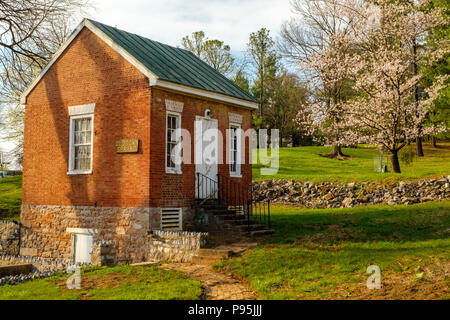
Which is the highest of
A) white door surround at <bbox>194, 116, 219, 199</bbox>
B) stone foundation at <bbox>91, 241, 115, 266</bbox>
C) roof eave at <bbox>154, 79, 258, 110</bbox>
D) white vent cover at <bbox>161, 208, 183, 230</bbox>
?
roof eave at <bbox>154, 79, 258, 110</bbox>

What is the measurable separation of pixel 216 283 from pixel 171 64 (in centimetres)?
852

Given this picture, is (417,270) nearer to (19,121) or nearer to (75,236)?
(75,236)

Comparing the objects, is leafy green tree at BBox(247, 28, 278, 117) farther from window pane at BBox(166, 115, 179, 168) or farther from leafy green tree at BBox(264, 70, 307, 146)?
window pane at BBox(166, 115, 179, 168)

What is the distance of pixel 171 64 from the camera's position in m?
15.5

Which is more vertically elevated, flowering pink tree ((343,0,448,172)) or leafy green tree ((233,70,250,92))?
leafy green tree ((233,70,250,92))

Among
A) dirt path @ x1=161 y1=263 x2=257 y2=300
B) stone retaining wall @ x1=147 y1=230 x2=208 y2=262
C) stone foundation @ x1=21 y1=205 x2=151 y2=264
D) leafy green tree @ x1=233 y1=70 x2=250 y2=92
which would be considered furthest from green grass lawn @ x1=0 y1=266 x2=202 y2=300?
leafy green tree @ x1=233 y1=70 x2=250 y2=92

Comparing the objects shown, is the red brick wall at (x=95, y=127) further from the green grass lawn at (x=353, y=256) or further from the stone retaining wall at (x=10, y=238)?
the green grass lawn at (x=353, y=256)

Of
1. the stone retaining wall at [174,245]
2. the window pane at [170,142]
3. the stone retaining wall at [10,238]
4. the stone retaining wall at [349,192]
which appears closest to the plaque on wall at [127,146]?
the window pane at [170,142]

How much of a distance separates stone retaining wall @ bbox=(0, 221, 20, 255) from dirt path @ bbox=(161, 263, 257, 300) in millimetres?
7671

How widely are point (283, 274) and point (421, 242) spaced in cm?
487

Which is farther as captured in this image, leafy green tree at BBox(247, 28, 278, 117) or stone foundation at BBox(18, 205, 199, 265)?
leafy green tree at BBox(247, 28, 278, 117)

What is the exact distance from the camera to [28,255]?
16156mm

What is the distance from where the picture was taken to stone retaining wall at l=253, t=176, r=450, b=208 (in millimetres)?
18625
